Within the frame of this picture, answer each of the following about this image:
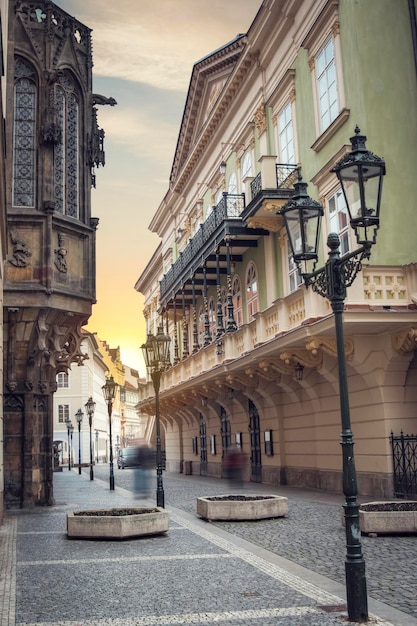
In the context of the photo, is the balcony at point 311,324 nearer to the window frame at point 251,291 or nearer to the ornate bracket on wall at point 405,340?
the ornate bracket on wall at point 405,340

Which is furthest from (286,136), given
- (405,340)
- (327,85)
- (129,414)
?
(129,414)

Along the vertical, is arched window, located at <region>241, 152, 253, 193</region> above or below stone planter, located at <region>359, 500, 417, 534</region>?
above

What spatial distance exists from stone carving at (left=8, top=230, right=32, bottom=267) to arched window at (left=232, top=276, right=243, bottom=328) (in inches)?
446

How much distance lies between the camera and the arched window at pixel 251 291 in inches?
1075

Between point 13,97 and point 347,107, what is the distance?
29.3ft

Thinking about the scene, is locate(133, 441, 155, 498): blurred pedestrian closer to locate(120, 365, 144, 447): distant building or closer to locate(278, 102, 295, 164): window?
locate(278, 102, 295, 164): window

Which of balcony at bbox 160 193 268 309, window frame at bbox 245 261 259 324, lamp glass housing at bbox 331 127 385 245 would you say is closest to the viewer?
lamp glass housing at bbox 331 127 385 245

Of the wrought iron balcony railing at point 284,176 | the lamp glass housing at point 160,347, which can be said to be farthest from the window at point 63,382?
the lamp glass housing at point 160,347

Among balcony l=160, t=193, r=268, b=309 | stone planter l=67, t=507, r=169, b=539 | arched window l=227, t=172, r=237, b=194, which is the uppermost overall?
arched window l=227, t=172, r=237, b=194

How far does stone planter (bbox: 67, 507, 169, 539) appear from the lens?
511 inches

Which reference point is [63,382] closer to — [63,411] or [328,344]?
[63,411]

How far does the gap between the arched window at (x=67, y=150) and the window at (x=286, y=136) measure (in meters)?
6.59

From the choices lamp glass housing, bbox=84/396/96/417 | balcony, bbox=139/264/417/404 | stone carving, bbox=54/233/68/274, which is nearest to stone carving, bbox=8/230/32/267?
stone carving, bbox=54/233/68/274

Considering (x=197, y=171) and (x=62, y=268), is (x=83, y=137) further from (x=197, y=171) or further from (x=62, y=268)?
(x=197, y=171)
